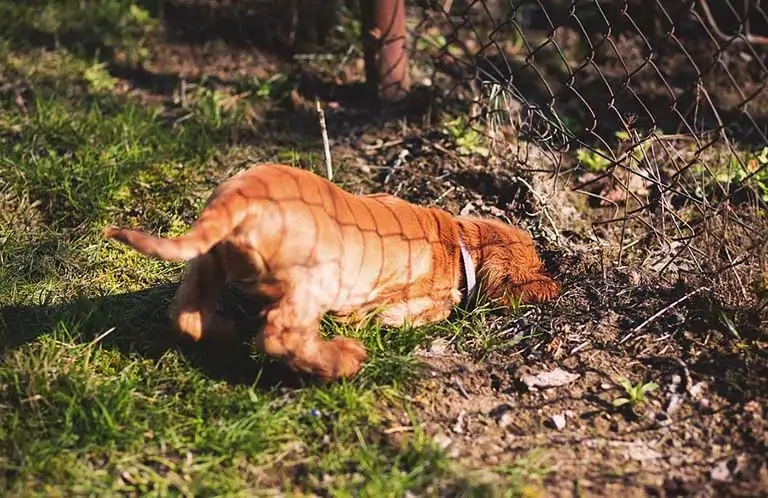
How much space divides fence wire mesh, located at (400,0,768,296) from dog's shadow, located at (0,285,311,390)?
1.62 m

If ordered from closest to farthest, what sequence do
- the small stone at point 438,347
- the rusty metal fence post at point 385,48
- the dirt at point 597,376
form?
the dirt at point 597,376 < the small stone at point 438,347 < the rusty metal fence post at point 385,48

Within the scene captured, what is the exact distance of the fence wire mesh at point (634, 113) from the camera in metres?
3.92

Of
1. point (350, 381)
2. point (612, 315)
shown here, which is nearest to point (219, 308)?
point (350, 381)

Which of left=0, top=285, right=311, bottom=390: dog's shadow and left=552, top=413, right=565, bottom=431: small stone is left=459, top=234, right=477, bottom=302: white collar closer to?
left=552, top=413, right=565, bottom=431: small stone

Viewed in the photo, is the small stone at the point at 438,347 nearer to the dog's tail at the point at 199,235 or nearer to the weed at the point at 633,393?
the weed at the point at 633,393

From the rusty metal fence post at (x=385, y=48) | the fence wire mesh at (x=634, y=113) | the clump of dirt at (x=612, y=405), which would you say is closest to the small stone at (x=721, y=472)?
the clump of dirt at (x=612, y=405)

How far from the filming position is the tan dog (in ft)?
10.4

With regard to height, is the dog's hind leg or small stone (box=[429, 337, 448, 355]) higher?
the dog's hind leg

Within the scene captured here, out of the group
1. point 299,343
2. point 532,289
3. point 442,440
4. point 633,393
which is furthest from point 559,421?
point 299,343

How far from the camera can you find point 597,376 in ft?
11.6

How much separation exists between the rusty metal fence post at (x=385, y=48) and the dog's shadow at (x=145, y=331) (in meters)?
2.01

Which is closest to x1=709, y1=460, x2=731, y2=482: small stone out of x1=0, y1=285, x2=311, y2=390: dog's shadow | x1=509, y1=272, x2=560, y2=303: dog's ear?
x1=509, y1=272, x2=560, y2=303: dog's ear

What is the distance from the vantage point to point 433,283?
12.8 feet

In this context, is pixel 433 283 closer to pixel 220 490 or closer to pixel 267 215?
pixel 267 215
